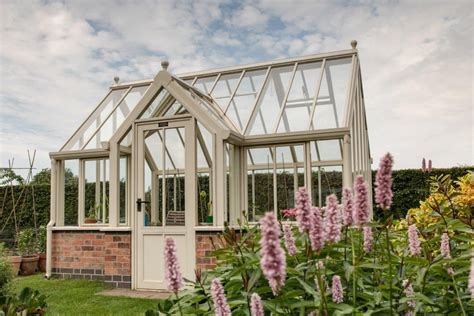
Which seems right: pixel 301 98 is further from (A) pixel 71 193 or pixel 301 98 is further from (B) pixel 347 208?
(B) pixel 347 208

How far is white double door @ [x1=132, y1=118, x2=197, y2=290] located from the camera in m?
6.32

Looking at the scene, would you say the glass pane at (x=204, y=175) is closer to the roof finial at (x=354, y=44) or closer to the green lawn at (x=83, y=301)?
the green lawn at (x=83, y=301)

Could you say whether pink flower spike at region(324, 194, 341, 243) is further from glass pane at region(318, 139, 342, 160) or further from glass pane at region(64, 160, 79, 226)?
glass pane at region(64, 160, 79, 226)

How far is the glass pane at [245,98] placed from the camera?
7.40m

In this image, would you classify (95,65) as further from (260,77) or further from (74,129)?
(260,77)

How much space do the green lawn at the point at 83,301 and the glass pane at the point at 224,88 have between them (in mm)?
3876

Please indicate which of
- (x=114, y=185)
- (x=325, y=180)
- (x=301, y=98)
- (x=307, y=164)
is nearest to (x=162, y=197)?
(x=114, y=185)

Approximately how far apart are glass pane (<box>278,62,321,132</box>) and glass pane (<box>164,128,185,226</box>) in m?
1.64

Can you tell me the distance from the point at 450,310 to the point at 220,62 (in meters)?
8.26

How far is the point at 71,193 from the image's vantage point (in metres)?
9.38

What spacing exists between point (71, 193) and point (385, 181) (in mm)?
9268

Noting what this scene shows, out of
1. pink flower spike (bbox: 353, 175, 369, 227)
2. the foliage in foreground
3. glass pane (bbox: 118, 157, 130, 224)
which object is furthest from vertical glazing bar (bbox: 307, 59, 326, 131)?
pink flower spike (bbox: 353, 175, 369, 227)

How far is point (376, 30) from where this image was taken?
7375 millimetres

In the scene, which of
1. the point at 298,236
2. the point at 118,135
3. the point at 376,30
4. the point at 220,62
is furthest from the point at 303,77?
the point at 298,236
